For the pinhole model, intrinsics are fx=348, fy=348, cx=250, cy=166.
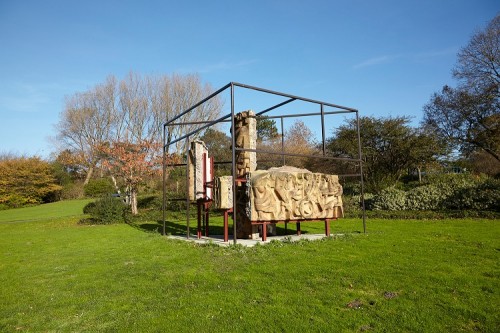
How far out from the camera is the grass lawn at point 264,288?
3.76m

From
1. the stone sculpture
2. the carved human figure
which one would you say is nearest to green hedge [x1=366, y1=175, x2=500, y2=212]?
the stone sculpture

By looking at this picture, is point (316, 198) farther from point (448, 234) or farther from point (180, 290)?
point (180, 290)

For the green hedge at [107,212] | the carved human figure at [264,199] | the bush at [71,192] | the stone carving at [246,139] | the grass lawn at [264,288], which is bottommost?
the grass lawn at [264,288]

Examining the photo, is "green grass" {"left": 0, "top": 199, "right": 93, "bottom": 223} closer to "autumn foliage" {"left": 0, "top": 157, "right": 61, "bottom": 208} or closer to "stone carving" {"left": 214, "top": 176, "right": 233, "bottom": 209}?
"autumn foliage" {"left": 0, "top": 157, "right": 61, "bottom": 208}

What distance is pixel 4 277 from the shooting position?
643 cm

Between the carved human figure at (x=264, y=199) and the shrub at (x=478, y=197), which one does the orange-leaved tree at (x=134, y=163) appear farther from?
the shrub at (x=478, y=197)

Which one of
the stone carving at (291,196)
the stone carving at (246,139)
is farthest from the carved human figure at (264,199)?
the stone carving at (246,139)

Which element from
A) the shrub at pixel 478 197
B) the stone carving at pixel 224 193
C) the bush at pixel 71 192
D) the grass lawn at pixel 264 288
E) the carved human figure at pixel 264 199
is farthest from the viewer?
the bush at pixel 71 192

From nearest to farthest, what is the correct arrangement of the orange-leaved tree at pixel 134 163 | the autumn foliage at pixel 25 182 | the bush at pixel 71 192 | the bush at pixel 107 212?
1. the bush at pixel 107 212
2. the orange-leaved tree at pixel 134 163
3. the autumn foliage at pixel 25 182
4. the bush at pixel 71 192

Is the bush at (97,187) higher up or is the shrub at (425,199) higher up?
the bush at (97,187)

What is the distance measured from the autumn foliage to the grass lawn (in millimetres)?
31109

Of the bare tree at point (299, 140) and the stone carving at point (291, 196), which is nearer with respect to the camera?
the stone carving at point (291, 196)

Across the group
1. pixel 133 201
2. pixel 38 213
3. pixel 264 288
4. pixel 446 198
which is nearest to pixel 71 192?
pixel 38 213

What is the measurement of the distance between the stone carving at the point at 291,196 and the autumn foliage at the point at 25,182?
34.4 meters
